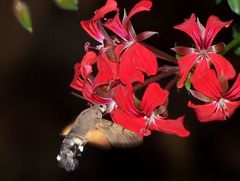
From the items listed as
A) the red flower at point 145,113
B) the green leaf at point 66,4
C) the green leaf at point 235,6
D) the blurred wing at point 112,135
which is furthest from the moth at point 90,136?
the green leaf at point 235,6

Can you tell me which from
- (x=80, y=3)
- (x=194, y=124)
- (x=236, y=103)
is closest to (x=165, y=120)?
(x=236, y=103)

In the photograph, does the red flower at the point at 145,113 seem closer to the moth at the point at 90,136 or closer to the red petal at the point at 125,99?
the red petal at the point at 125,99

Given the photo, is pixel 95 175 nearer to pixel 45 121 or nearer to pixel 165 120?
pixel 45 121

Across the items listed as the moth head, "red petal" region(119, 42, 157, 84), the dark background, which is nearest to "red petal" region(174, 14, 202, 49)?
"red petal" region(119, 42, 157, 84)

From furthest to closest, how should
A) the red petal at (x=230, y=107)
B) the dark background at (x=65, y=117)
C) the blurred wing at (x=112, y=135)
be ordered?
the dark background at (x=65, y=117)
the blurred wing at (x=112, y=135)
the red petal at (x=230, y=107)

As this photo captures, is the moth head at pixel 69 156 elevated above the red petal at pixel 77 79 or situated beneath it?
situated beneath

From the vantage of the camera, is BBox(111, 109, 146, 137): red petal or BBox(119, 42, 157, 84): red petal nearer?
BBox(119, 42, 157, 84): red petal

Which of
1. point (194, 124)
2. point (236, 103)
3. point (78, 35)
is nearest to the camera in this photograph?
point (236, 103)

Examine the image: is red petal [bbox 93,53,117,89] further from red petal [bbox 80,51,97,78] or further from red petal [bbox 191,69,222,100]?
red petal [bbox 191,69,222,100]
